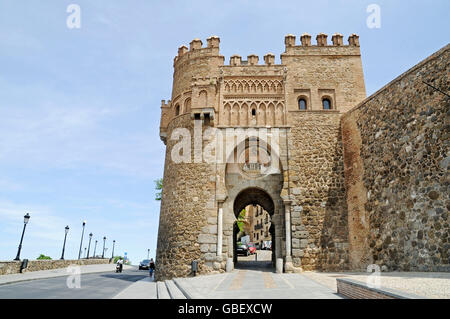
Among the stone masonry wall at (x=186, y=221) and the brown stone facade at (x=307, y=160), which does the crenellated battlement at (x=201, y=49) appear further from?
the stone masonry wall at (x=186, y=221)

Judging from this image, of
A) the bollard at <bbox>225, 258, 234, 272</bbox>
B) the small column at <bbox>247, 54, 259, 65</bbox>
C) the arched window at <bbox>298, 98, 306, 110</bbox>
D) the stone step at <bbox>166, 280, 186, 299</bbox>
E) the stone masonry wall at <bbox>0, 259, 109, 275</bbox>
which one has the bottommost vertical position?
the stone masonry wall at <bbox>0, 259, 109, 275</bbox>

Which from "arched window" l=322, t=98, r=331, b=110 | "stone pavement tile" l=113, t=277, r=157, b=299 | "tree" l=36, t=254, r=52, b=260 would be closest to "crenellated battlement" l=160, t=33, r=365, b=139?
"arched window" l=322, t=98, r=331, b=110

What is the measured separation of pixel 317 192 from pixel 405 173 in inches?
150

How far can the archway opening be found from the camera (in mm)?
15414

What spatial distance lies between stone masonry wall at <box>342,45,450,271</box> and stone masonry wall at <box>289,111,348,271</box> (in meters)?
0.67

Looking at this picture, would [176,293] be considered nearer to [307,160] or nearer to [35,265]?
[307,160]

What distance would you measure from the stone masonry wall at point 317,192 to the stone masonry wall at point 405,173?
67cm

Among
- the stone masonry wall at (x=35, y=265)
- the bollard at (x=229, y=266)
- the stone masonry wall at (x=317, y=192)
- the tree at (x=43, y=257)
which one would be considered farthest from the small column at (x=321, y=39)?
the tree at (x=43, y=257)

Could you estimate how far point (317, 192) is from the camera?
12727 mm

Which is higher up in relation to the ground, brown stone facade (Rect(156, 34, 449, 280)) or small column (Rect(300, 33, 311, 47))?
small column (Rect(300, 33, 311, 47))

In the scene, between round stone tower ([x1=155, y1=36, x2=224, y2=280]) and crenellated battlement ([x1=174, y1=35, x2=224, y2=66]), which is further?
crenellated battlement ([x1=174, y1=35, x2=224, y2=66])

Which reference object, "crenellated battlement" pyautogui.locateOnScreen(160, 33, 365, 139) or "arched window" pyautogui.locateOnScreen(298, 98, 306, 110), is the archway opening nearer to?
"crenellated battlement" pyautogui.locateOnScreen(160, 33, 365, 139)

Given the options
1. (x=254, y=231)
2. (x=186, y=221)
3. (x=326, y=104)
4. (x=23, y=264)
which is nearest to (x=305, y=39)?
(x=326, y=104)
